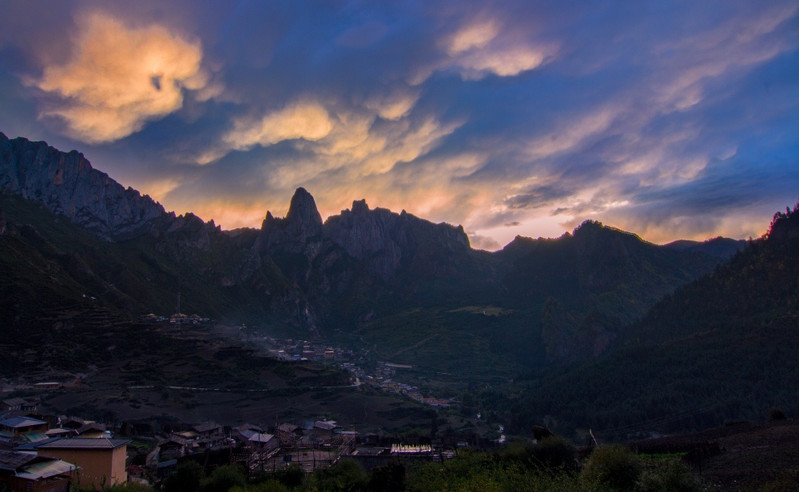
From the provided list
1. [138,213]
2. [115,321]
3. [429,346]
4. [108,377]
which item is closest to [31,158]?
[138,213]

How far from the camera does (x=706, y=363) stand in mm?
77875

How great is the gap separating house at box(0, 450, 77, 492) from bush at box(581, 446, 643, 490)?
86.7 ft

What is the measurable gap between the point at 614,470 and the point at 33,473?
2951 cm

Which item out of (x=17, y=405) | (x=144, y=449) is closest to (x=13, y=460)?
(x=144, y=449)

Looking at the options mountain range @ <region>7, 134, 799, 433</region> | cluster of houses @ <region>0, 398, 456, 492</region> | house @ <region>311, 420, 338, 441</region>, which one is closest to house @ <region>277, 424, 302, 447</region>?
cluster of houses @ <region>0, 398, 456, 492</region>

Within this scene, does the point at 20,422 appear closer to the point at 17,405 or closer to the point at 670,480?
the point at 17,405

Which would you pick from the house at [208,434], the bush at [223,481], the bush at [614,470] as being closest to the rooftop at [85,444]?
the bush at [223,481]

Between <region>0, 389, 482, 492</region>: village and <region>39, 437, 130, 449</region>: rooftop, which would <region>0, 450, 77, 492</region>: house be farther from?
<region>39, 437, 130, 449</region>: rooftop

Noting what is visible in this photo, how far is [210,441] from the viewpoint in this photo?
185 feet

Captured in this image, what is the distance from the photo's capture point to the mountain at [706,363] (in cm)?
6662

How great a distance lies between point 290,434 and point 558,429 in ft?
138

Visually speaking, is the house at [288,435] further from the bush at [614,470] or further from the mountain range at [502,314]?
Answer: the mountain range at [502,314]

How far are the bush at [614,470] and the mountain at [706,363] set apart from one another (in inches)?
1781

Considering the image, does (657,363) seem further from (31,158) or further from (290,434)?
(31,158)
